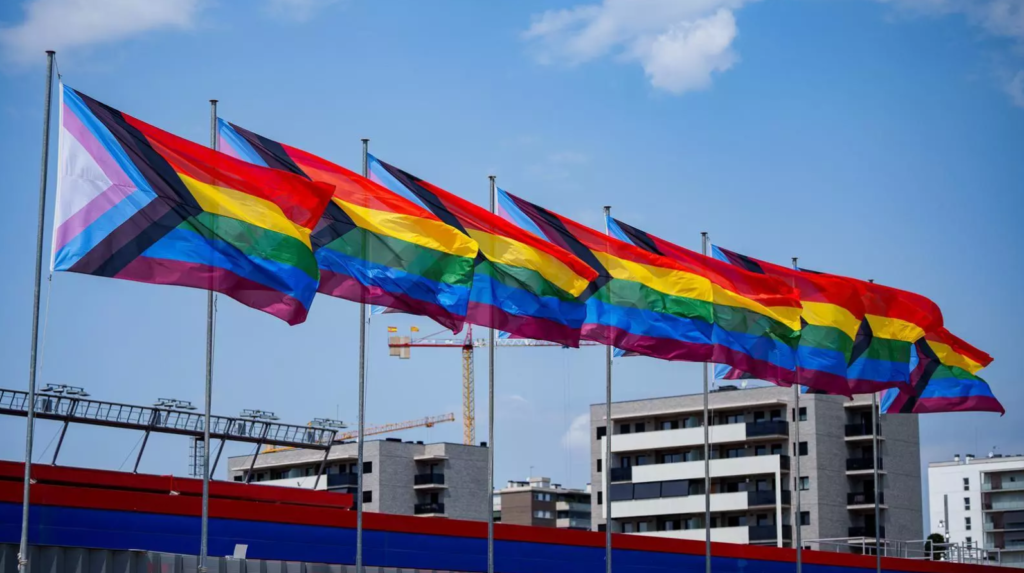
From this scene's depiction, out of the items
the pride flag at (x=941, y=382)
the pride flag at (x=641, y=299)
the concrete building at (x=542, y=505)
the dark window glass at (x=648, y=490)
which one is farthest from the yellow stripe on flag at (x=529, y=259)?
the concrete building at (x=542, y=505)

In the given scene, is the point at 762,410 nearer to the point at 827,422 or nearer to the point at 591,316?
the point at 827,422

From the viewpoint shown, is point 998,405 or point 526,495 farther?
point 526,495

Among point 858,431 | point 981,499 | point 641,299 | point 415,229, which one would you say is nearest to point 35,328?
point 415,229

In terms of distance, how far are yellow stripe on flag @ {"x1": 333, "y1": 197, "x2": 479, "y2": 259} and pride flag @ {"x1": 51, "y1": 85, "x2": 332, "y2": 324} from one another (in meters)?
2.28

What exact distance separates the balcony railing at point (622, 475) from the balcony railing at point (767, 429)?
9.80 metres

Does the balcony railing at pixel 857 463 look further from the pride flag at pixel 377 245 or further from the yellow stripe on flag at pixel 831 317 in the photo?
the pride flag at pixel 377 245

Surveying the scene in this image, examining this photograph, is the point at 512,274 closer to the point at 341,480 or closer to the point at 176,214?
the point at 176,214

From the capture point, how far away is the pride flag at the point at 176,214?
23141 millimetres

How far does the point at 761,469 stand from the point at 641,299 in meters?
65.8

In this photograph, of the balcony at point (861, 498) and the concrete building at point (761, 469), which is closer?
the concrete building at point (761, 469)

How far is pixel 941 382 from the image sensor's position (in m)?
44.2

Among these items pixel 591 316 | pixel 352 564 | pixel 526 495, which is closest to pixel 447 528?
pixel 352 564

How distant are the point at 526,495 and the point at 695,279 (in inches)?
4268

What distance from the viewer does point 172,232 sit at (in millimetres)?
24375
